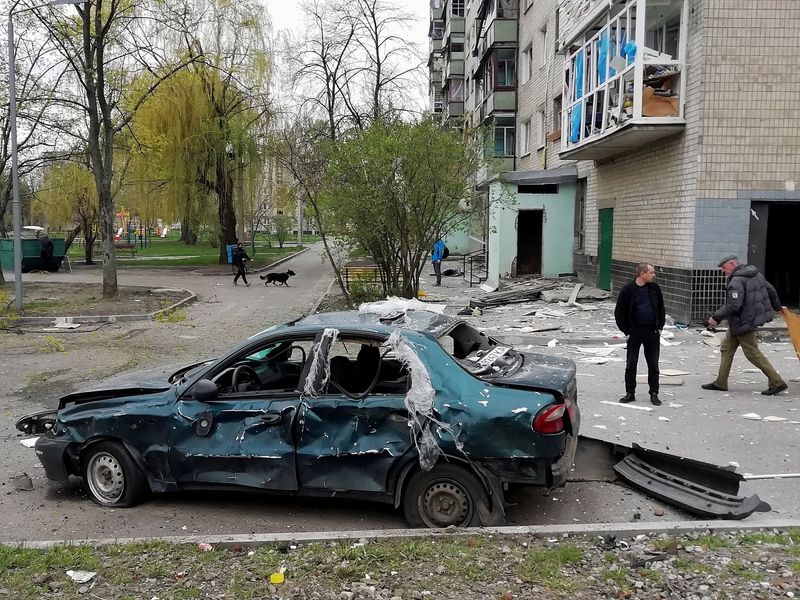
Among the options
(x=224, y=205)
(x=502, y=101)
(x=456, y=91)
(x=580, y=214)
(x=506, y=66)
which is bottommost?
(x=580, y=214)

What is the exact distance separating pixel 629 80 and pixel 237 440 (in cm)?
1179

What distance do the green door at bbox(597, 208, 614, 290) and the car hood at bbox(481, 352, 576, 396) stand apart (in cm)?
1314

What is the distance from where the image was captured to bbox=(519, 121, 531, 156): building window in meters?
27.7

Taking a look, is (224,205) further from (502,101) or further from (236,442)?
(236,442)

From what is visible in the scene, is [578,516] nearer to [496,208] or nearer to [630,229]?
[630,229]

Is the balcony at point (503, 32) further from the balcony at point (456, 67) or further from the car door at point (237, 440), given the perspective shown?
the car door at point (237, 440)

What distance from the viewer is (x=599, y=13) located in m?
15.5

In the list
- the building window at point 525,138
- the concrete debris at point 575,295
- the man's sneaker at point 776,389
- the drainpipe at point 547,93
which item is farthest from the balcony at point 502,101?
the man's sneaker at point 776,389

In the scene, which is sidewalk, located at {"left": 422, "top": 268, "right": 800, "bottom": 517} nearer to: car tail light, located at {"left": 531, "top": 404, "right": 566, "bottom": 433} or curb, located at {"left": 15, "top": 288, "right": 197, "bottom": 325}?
car tail light, located at {"left": 531, "top": 404, "right": 566, "bottom": 433}

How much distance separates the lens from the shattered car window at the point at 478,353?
5.02m

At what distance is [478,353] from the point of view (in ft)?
18.2

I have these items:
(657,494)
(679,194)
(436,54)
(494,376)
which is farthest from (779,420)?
(436,54)

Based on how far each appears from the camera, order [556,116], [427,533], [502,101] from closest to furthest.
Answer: [427,533] < [556,116] < [502,101]

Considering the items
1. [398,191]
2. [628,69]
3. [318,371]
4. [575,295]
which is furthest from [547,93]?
[318,371]
